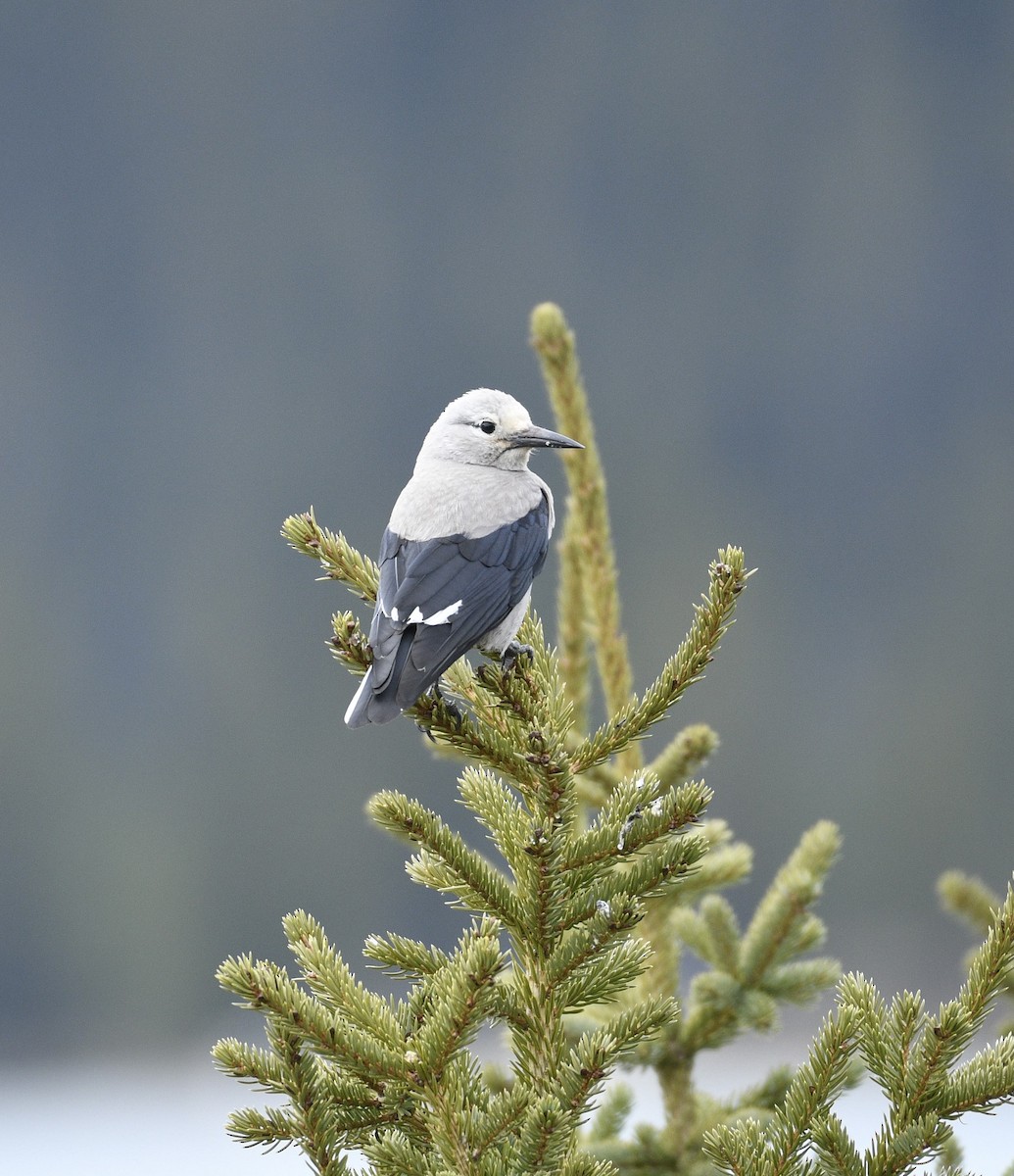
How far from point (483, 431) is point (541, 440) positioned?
8.5 inches

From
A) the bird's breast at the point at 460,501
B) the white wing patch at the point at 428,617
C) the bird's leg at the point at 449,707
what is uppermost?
the bird's breast at the point at 460,501

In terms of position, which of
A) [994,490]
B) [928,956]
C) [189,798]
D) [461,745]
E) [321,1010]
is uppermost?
[994,490]

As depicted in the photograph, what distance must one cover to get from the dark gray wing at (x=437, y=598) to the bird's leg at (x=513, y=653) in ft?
0.22

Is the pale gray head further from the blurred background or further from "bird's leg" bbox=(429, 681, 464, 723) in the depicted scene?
the blurred background

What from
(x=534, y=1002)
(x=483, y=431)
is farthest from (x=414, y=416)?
(x=534, y=1002)

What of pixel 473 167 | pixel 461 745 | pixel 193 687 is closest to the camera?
pixel 461 745

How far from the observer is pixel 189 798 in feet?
170

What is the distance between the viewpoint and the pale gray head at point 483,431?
11.5 feet

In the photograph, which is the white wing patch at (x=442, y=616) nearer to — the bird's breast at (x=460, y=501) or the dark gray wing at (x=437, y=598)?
the dark gray wing at (x=437, y=598)

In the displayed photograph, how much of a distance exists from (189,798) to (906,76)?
138411mm

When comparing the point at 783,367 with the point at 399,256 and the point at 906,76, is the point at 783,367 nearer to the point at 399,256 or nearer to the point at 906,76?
the point at 399,256

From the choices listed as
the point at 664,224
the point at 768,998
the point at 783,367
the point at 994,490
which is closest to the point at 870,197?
the point at 664,224

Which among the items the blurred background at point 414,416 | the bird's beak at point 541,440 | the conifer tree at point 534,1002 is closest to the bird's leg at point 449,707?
the conifer tree at point 534,1002

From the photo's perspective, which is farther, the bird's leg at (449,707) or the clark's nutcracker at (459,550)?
the clark's nutcracker at (459,550)
